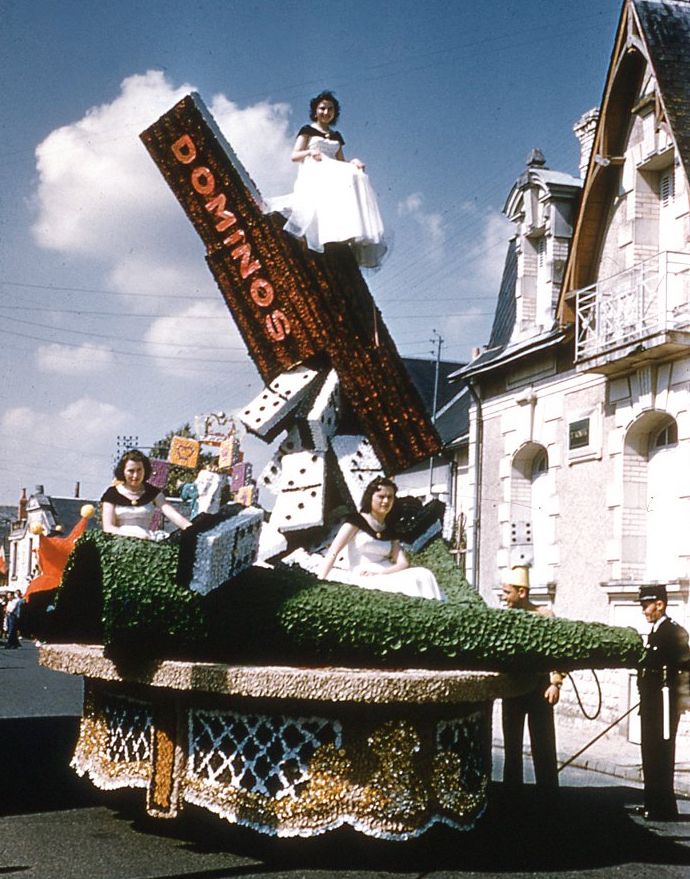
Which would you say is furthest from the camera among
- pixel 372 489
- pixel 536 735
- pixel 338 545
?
pixel 536 735

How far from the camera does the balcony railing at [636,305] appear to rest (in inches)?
609

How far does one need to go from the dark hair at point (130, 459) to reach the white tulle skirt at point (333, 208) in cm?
170

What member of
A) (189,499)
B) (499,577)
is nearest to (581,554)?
(499,577)

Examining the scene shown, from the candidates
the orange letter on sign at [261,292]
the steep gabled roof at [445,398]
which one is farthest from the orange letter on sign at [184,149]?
the steep gabled roof at [445,398]

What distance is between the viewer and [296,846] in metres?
6.04

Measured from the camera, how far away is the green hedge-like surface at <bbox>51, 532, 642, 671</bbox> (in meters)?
5.79

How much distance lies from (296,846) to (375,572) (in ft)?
5.26

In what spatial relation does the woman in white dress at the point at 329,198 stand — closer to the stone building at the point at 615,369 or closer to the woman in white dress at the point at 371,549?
the woman in white dress at the point at 371,549

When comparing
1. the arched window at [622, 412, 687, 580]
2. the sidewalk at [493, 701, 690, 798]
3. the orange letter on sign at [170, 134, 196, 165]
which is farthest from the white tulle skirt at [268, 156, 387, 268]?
the arched window at [622, 412, 687, 580]

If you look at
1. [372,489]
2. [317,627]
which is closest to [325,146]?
[372,489]

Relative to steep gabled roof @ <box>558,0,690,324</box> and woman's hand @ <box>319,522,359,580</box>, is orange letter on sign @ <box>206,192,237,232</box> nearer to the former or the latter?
woman's hand @ <box>319,522,359,580</box>

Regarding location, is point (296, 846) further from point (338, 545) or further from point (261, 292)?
point (261, 292)

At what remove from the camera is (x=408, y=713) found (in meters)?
5.80

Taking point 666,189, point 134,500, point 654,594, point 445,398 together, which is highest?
point 666,189
